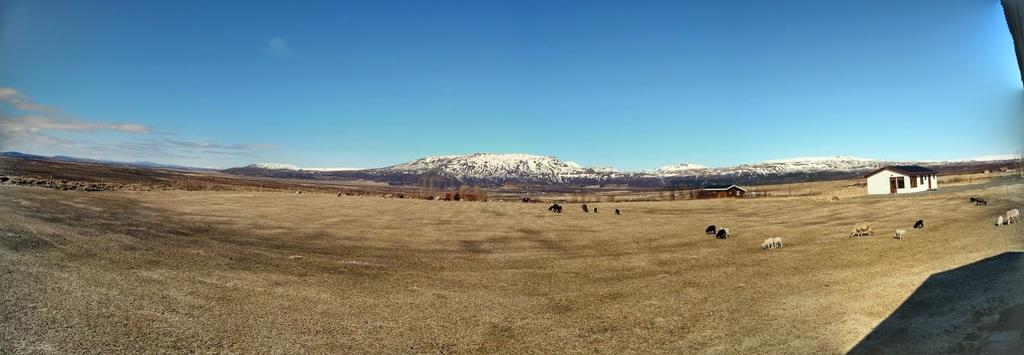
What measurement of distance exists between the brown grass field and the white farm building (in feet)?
97.5

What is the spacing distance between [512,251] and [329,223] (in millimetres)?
17763

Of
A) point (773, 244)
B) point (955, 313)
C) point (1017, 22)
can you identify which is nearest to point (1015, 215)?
point (1017, 22)

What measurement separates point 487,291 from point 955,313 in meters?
12.5

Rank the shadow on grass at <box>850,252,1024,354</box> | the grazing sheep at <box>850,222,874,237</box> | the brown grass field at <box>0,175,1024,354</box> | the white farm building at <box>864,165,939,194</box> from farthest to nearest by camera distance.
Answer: the white farm building at <box>864,165,939,194</box> → the grazing sheep at <box>850,222,874,237</box> → the brown grass field at <box>0,175,1024,354</box> → the shadow on grass at <box>850,252,1024,354</box>

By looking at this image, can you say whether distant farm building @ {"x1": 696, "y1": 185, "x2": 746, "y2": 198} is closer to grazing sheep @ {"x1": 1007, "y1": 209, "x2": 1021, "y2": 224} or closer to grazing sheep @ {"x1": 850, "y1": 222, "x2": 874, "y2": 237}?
grazing sheep @ {"x1": 850, "y1": 222, "x2": 874, "y2": 237}

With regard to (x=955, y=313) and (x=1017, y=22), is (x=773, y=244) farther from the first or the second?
(x=1017, y=22)

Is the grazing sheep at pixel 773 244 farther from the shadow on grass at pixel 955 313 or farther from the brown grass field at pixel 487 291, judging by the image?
the shadow on grass at pixel 955 313

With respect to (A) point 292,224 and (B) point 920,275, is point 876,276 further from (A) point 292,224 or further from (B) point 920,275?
(A) point 292,224

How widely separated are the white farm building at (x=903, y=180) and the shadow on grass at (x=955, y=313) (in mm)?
47495

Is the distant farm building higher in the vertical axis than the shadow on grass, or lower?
higher

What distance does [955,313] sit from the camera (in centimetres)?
932

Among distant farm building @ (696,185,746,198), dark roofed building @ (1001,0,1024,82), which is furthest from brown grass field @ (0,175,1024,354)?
distant farm building @ (696,185,746,198)

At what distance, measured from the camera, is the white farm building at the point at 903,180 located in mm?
48688

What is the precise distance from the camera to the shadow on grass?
25.8ft
